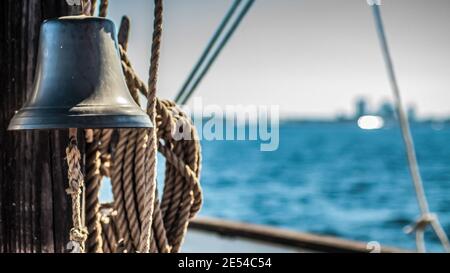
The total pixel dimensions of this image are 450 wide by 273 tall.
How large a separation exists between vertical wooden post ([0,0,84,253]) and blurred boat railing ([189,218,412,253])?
14.3 ft

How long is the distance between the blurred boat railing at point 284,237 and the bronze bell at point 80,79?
4508mm

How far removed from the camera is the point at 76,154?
168 cm

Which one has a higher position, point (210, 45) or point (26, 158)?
point (210, 45)

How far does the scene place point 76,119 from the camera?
1.52 m

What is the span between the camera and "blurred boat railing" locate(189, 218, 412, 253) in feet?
20.0

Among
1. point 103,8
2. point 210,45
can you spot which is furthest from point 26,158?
point 210,45

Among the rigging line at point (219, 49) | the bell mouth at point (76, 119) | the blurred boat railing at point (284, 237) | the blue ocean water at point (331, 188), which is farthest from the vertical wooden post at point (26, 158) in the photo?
the blue ocean water at point (331, 188)

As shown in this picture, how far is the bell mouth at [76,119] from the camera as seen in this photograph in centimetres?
152

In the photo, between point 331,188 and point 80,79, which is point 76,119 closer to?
point 80,79

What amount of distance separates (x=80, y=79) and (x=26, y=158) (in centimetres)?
30

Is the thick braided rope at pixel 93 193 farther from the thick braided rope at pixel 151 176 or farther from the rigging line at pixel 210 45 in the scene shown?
the rigging line at pixel 210 45
